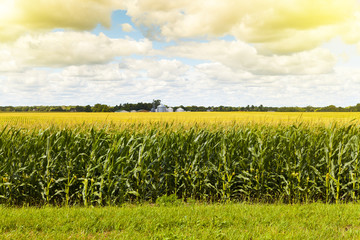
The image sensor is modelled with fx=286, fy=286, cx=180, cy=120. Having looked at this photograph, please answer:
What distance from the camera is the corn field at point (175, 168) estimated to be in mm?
8219

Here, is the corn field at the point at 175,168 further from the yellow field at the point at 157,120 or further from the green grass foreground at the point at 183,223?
the yellow field at the point at 157,120

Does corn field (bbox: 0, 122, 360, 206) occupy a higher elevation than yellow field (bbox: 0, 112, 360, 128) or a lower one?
lower

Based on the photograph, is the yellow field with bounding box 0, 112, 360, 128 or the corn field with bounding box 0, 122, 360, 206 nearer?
the corn field with bounding box 0, 122, 360, 206

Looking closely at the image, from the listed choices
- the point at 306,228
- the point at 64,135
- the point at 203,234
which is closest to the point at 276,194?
the point at 306,228

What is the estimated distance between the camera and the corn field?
8.22 metres

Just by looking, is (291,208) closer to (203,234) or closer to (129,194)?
(203,234)

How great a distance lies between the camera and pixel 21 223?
604 cm

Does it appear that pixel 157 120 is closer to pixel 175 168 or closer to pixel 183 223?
pixel 175 168

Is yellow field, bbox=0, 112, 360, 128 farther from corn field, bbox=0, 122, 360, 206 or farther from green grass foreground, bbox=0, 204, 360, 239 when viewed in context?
green grass foreground, bbox=0, 204, 360, 239

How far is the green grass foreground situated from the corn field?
1329 millimetres

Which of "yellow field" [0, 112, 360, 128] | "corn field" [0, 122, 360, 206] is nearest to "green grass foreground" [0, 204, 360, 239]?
"corn field" [0, 122, 360, 206]

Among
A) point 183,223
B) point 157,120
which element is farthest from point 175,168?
point 157,120

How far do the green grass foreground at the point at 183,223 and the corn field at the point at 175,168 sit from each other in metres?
1.33

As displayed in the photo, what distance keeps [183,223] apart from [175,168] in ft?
8.97
